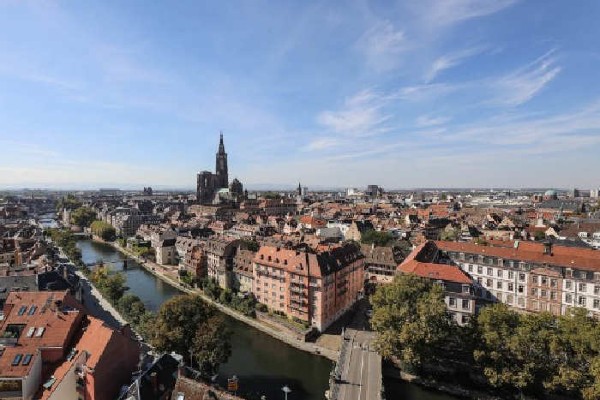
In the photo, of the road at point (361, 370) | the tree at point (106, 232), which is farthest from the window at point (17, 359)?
the tree at point (106, 232)

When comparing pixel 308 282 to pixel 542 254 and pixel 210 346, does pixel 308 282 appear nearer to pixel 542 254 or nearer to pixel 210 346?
pixel 210 346

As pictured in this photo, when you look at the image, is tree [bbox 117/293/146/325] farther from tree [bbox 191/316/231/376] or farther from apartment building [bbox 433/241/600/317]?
apartment building [bbox 433/241/600/317]

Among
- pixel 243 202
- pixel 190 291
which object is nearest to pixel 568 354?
pixel 190 291

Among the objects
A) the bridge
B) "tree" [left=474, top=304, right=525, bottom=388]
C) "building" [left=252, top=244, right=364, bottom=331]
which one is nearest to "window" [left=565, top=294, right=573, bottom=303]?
"tree" [left=474, top=304, right=525, bottom=388]

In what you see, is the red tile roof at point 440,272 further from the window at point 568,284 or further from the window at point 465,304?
the window at point 568,284

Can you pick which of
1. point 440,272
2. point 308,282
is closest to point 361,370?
point 308,282
